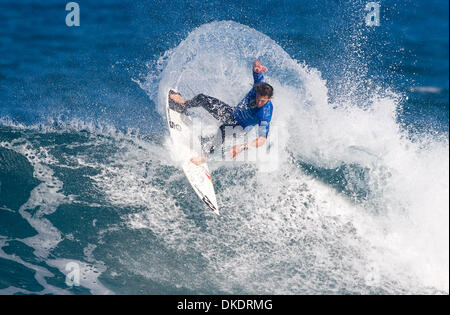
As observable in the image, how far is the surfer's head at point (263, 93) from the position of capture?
682cm

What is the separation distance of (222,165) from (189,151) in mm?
830

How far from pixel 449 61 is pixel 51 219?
32.4 ft

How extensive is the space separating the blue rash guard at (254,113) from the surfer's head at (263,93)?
102 millimetres

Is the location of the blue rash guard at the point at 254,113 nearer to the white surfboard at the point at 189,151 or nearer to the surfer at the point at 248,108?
the surfer at the point at 248,108

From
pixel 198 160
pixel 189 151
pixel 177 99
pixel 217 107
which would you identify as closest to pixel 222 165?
pixel 198 160

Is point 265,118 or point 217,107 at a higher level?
point 217,107

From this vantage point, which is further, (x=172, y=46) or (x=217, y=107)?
(x=172, y=46)

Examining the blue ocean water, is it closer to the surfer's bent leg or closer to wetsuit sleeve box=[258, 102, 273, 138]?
the surfer's bent leg

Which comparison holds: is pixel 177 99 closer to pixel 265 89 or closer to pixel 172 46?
pixel 172 46

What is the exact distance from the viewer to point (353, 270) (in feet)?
24.9

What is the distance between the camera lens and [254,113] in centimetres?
734

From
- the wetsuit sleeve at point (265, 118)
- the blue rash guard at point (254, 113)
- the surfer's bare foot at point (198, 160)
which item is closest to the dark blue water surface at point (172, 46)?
the surfer's bare foot at point (198, 160)
